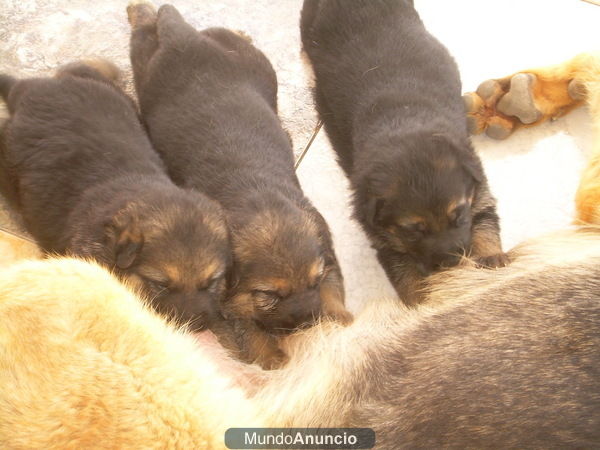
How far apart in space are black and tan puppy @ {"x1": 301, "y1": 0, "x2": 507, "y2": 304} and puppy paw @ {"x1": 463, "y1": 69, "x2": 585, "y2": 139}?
17cm

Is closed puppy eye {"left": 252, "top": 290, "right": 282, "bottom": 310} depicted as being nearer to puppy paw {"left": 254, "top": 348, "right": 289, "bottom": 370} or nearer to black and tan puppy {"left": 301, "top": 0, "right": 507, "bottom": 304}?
puppy paw {"left": 254, "top": 348, "right": 289, "bottom": 370}

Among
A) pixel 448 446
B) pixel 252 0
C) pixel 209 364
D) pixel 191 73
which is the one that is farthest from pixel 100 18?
pixel 448 446

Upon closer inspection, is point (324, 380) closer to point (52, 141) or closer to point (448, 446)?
point (448, 446)

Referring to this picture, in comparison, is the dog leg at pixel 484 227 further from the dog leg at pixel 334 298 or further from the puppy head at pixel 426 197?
the dog leg at pixel 334 298

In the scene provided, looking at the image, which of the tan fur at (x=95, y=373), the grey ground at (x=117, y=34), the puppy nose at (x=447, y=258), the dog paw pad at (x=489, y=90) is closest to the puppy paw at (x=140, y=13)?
the grey ground at (x=117, y=34)

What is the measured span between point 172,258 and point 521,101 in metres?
1.86

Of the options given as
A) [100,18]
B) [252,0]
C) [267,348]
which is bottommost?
[267,348]

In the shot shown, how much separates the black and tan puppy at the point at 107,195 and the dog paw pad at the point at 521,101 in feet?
5.14

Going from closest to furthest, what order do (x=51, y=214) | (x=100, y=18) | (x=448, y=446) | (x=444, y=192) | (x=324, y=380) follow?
(x=448, y=446) → (x=324, y=380) → (x=444, y=192) → (x=51, y=214) → (x=100, y=18)

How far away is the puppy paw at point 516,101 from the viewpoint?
3215mm

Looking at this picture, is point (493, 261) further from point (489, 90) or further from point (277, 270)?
point (489, 90)

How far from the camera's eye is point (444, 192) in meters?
2.55

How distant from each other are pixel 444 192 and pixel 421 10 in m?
1.82

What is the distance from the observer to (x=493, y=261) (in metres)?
2.54
